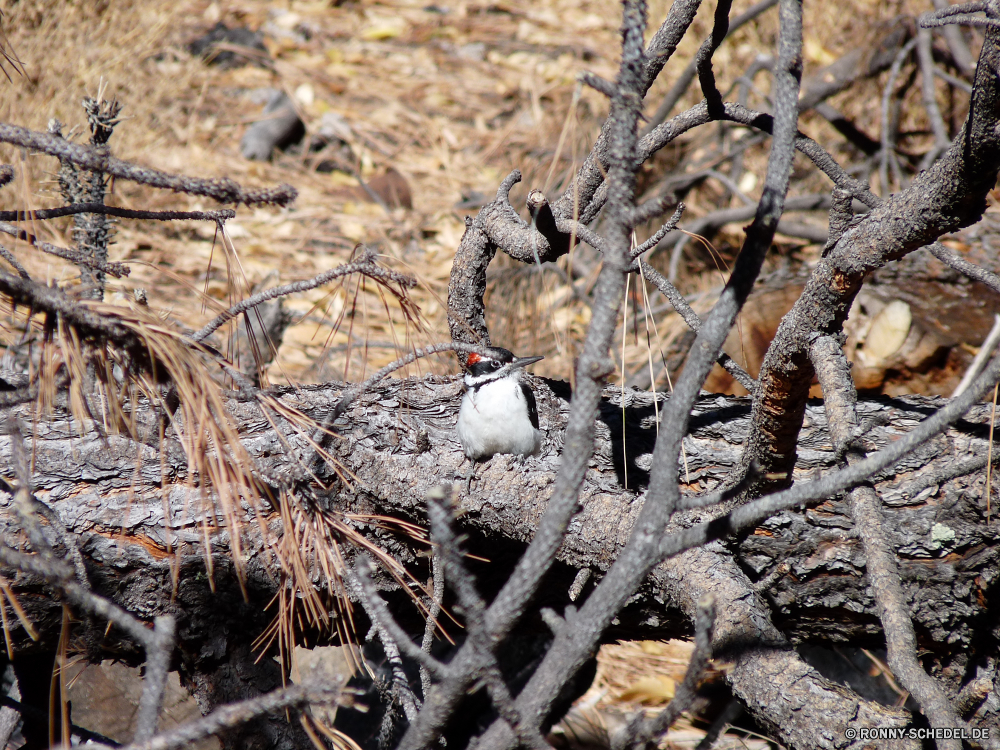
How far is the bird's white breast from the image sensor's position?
2.42 m

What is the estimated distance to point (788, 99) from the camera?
110cm

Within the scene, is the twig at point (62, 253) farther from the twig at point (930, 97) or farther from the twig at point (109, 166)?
the twig at point (930, 97)

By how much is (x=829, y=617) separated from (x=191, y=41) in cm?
743

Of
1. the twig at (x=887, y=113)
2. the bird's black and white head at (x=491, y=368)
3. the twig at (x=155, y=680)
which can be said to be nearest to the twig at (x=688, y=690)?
the twig at (x=155, y=680)

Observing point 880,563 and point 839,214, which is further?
point 839,214

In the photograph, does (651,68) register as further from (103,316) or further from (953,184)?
(103,316)

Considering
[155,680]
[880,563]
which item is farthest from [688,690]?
[155,680]

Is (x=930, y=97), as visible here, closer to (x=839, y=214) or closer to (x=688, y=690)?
(x=839, y=214)

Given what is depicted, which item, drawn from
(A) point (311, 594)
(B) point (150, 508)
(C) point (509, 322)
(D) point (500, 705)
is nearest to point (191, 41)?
(C) point (509, 322)

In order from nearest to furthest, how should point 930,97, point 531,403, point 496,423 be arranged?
point 496,423 → point 531,403 → point 930,97

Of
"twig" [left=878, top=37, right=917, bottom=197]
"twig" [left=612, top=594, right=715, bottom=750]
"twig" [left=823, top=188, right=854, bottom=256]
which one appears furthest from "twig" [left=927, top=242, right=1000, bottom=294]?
"twig" [left=878, top=37, right=917, bottom=197]

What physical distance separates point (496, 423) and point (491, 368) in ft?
1.27

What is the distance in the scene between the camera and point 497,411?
2650 mm

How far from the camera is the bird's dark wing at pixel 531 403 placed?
289cm
